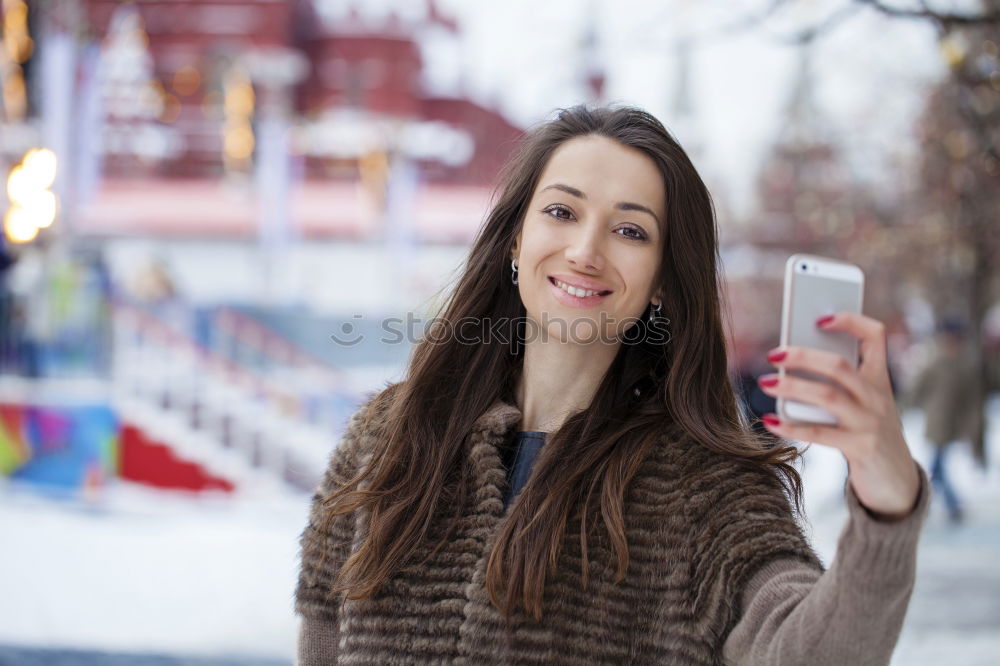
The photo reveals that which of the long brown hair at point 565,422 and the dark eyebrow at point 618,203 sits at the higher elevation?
the dark eyebrow at point 618,203

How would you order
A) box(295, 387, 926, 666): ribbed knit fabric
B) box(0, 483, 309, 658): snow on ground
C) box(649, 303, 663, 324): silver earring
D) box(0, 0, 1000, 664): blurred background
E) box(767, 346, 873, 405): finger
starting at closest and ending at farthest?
1. box(767, 346, 873, 405): finger
2. box(295, 387, 926, 666): ribbed knit fabric
3. box(649, 303, 663, 324): silver earring
4. box(0, 483, 309, 658): snow on ground
5. box(0, 0, 1000, 664): blurred background

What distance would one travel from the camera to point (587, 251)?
1450 millimetres

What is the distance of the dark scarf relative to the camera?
4.02 feet

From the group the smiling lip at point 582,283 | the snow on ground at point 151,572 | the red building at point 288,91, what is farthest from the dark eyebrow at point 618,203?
the red building at point 288,91

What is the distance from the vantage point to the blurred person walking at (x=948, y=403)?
650 cm

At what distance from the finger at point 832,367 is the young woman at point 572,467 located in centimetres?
28

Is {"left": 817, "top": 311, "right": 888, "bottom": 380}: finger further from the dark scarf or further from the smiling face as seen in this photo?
the smiling face

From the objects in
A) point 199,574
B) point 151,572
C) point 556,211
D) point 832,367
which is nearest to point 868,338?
point 832,367

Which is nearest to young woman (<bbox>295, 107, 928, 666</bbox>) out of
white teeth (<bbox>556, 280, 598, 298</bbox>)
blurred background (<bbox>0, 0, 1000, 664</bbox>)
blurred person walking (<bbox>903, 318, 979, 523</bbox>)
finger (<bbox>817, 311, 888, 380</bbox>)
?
white teeth (<bbox>556, 280, 598, 298</bbox>)

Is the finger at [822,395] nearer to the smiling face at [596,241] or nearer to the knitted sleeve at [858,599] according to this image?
the knitted sleeve at [858,599]

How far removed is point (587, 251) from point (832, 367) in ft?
1.99

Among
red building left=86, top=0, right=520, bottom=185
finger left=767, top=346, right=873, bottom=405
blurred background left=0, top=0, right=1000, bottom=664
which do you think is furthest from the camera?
red building left=86, top=0, right=520, bottom=185

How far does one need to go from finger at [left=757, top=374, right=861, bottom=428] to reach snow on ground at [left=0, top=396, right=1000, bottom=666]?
351 centimetres

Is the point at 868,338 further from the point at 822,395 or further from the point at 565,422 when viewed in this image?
the point at 565,422
